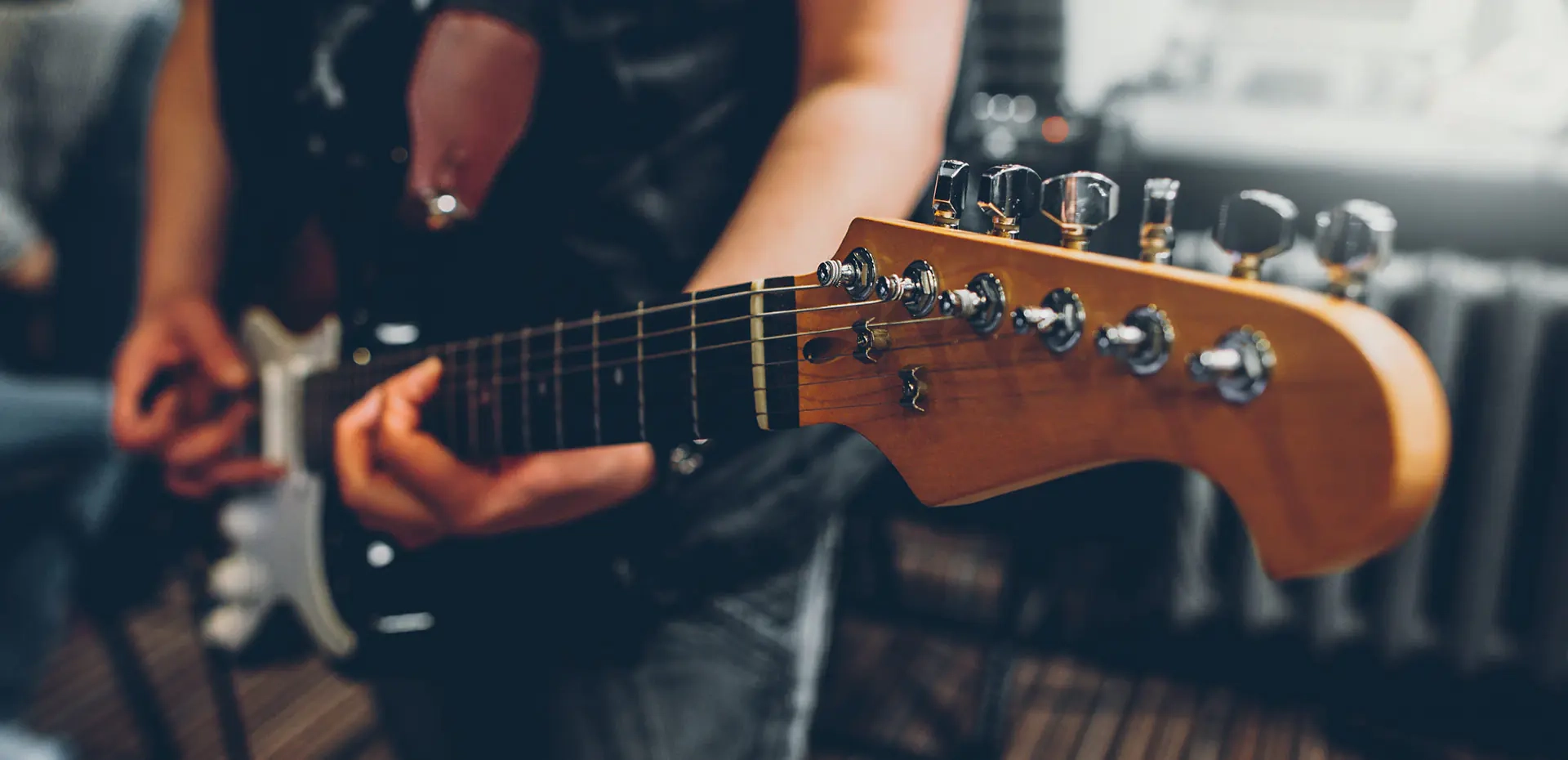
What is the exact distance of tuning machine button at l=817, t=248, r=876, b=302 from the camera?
1.47 ft

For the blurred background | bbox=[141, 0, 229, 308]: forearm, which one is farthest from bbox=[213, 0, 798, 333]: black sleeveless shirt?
the blurred background

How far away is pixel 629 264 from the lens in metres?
0.72

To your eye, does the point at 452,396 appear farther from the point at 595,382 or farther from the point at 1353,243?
the point at 1353,243

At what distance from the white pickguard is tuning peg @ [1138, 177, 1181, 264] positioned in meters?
0.80

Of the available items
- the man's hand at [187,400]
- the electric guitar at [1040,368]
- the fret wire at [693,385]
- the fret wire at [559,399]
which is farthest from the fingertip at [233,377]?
the fret wire at [693,385]

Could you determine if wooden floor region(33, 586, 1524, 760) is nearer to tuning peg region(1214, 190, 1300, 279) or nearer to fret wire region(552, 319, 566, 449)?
fret wire region(552, 319, 566, 449)

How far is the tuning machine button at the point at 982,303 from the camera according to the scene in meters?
0.41

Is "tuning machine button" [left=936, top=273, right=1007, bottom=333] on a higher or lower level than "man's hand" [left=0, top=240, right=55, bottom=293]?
higher

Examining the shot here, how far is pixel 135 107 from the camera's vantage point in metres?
1.76

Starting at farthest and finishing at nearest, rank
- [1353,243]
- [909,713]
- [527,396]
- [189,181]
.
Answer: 1. [909,713]
2. [189,181]
3. [527,396]
4. [1353,243]

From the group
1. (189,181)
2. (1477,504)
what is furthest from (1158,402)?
(1477,504)

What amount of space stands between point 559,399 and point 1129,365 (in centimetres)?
37

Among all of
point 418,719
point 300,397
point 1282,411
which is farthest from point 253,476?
point 1282,411

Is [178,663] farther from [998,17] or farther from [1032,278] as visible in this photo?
[998,17]
